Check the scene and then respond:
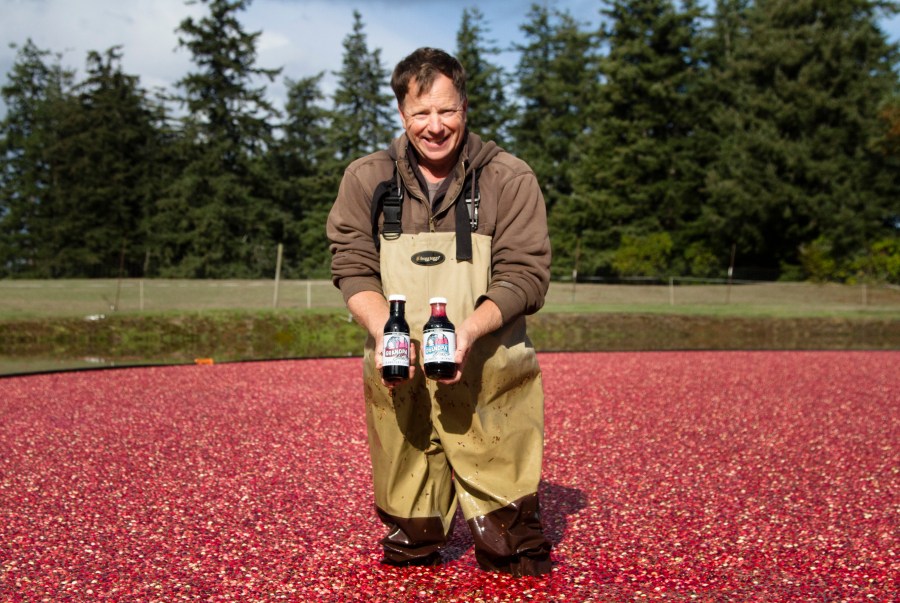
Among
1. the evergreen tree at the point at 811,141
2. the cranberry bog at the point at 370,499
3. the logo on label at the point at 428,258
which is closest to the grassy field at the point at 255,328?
the cranberry bog at the point at 370,499

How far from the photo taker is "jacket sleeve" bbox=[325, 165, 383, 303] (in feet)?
11.3

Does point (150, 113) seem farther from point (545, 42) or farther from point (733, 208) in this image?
point (733, 208)

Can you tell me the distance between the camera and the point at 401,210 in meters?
3.44

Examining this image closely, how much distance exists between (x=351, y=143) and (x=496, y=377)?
1635 inches

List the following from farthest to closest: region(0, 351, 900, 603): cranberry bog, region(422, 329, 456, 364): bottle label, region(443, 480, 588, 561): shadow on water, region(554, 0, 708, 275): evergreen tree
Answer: region(554, 0, 708, 275): evergreen tree → region(443, 480, 588, 561): shadow on water → region(0, 351, 900, 603): cranberry bog → region(422, 329, 456, 364): bottle label

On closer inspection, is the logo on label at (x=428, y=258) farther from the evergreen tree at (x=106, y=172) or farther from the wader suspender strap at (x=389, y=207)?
the evergreen tree at (x=106, y=172)

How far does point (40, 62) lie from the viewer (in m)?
48.0

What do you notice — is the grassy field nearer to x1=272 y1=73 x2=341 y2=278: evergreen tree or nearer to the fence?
the fence

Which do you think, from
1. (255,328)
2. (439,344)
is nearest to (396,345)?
(439,344)

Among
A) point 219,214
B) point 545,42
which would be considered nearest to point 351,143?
point 219,214

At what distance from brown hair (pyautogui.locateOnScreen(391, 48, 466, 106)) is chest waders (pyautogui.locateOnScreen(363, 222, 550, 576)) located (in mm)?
536

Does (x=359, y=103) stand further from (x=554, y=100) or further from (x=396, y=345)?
(x=396, y=345)

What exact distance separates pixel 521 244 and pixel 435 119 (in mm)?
549

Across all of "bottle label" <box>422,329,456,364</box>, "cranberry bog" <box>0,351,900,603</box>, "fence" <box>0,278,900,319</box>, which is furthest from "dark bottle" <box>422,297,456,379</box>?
"fence" <box>0,278,900,319</box>
